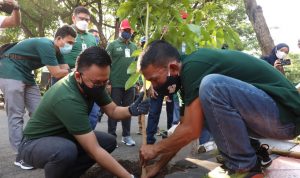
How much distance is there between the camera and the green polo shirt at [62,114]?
232cm

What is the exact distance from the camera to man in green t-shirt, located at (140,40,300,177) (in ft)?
6.70

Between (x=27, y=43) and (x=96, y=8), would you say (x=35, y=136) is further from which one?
(x=96, y=8)

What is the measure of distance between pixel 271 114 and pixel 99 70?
1.16 m

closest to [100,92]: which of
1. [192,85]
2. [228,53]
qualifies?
[192,85]

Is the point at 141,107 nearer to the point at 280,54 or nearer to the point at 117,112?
the point at 117,112

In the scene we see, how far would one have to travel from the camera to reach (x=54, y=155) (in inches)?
93.4

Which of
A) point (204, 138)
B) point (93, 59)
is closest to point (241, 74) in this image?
point (93, 59)

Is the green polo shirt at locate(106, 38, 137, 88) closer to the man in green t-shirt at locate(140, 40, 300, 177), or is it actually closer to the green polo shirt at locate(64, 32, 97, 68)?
the green polo shirt at locate(64, 32, 97, 68)

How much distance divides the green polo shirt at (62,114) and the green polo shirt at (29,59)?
1.11 meters

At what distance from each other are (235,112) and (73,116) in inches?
41.5

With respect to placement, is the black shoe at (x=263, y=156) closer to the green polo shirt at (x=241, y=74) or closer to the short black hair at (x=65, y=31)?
the green polo shirt at (x=241, y=74)

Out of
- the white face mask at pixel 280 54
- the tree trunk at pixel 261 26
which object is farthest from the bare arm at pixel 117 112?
the tree trunk at pixel 261 26

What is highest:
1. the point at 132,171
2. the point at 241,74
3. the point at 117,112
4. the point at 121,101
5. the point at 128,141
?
the point at 241,74

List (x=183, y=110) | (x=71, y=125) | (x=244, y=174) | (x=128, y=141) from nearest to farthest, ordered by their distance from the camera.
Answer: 1. (x=244, y=174)
2. (x=71, y=125)
3. (x=183, y=110)
4. (x=128, y=141)
